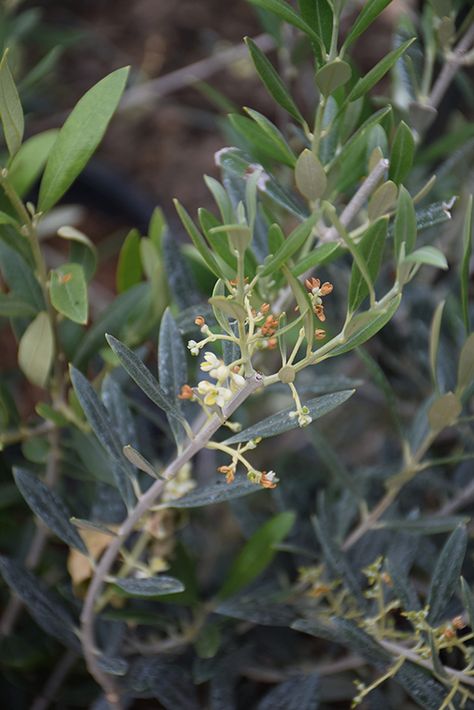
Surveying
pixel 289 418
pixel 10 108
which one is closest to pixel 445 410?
pixel 289 418

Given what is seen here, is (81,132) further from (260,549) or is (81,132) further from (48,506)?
(260,549)

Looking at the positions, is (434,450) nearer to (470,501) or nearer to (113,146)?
(470,501)

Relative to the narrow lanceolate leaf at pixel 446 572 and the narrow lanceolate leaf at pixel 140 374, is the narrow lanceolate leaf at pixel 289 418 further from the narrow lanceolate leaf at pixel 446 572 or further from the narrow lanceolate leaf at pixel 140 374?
the narrow lanceolate leaf at pixel 446 572

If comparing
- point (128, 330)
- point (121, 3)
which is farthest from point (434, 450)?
point (121, 3)

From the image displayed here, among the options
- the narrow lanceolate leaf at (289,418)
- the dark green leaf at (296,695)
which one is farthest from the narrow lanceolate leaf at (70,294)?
the dark green leaf at (296,695)

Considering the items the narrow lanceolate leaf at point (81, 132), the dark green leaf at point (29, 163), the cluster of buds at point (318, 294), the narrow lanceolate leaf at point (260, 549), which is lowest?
the narrow lanceolate leaf at point (260, 549)

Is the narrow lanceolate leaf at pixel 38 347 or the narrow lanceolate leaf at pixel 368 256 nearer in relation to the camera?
the narrow lanceolate leaf at pixel 368 256
